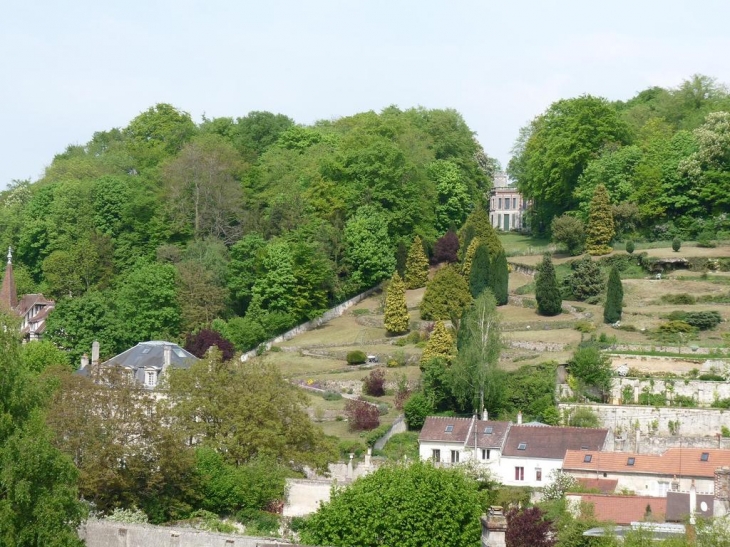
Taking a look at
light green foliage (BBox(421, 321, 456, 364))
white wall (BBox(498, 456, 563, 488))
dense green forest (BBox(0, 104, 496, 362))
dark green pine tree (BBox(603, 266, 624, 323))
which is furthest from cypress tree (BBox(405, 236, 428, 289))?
white wall (BBox(498, 456, 563, 488))

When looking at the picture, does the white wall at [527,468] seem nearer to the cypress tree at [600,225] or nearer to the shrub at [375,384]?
the shrub at [375,384]

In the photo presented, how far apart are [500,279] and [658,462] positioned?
2554 cm

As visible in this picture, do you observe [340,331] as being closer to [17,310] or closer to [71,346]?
[71,346]

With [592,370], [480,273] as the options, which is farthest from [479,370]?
[480,273]

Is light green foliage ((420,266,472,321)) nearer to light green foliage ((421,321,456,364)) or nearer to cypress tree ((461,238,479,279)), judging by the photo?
cypress tree ((461,238,479,279))

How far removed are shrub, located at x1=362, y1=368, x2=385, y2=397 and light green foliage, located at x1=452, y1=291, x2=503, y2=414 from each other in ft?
13.8

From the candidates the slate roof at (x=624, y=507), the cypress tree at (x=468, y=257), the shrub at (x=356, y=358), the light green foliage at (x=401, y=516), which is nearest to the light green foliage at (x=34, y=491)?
the light green foliage at (x=401, y=516)

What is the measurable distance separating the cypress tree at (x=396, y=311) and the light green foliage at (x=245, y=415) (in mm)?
19032

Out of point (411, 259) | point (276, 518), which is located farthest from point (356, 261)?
point (276, 518)

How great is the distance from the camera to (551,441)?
6175 centimetres

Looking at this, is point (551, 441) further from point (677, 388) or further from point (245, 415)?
point (245, 415)

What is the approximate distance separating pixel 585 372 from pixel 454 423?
6874 millimetres

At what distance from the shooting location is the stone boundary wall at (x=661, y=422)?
63938mm

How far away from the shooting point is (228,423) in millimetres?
60312
